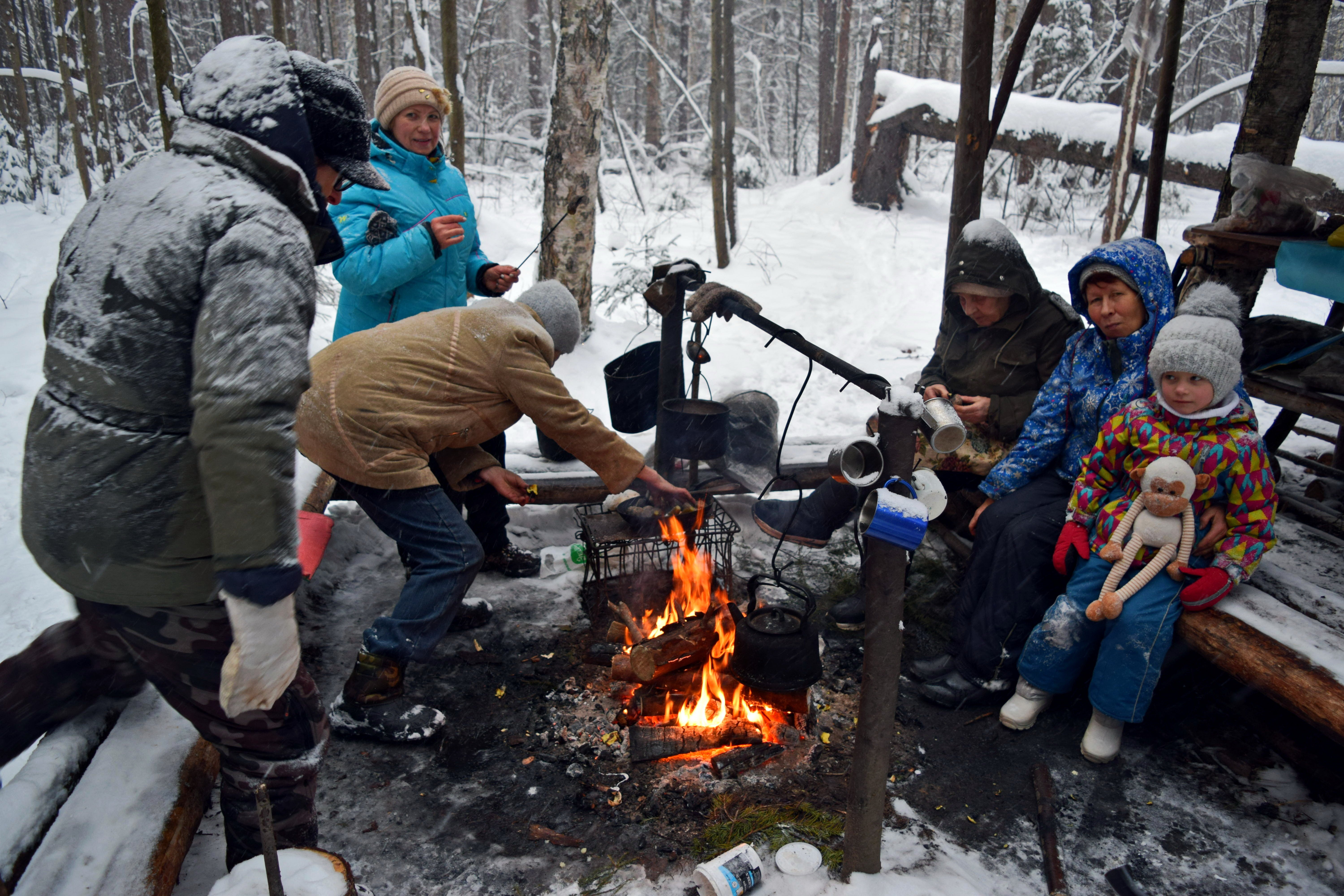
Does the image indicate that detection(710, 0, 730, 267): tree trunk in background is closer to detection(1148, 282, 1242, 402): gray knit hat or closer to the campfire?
detection(1148, 282, 1242, 402): gray knit hat

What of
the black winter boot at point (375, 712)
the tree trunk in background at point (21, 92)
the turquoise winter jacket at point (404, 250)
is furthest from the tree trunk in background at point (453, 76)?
the tree trunk in background at point (21, 92)

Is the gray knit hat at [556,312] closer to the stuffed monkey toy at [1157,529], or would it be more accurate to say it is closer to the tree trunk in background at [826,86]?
the stuffed monkey toy at [1157,529]

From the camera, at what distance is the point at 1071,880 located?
97.9 inches

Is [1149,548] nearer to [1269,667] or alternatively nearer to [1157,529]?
[1157,529]

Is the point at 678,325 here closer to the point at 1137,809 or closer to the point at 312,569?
→ the point at 312,569

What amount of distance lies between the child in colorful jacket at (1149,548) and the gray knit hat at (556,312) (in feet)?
7.42

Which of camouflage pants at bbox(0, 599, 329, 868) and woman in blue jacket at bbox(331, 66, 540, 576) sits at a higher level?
woman in blue jacket at bbox(331, 66, 540, 576)

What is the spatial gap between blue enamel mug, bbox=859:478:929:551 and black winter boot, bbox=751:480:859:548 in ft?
6.48

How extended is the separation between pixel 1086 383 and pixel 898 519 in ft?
6.99

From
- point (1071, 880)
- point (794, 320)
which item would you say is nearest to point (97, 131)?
point (794, 320)

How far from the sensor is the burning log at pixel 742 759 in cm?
285

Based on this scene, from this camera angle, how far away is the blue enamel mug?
1.86m

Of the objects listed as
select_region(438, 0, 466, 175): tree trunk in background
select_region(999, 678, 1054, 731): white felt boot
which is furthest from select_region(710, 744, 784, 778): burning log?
select_region(438, 0, 466, 175): tree trunk in background

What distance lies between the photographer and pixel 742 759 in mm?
2881
